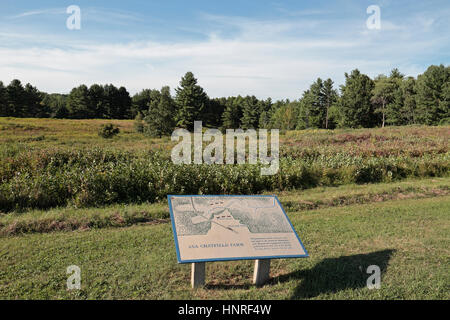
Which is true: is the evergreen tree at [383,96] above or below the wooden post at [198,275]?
above

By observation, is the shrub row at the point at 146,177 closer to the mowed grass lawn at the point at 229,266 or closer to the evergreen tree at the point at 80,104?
the mowed grass lawn at the point at 229,266

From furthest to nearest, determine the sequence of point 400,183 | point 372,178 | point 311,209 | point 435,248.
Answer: point 372,178
point 400,183
point 311,209
point 435,248

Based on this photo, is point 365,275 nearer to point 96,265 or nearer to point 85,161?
point 96,265

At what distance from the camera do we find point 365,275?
5.59 metres

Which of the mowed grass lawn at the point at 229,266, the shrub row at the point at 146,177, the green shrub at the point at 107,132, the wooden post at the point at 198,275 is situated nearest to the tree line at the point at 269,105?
the green shrub at the point at 107,132

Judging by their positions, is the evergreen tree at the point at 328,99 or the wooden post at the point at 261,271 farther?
the evergreen tree at the point at 328,99

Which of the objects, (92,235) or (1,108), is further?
(1,108)

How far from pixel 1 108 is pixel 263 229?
215 feet

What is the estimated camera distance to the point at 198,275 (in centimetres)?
506

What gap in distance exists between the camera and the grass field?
5129 millimetres

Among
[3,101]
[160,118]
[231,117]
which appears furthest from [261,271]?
[231,117]

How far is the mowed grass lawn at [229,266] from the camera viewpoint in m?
4.98

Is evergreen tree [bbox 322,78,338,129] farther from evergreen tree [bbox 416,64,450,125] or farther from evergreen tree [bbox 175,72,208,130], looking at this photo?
evergreen tree [bbox 175,72,208,130]
